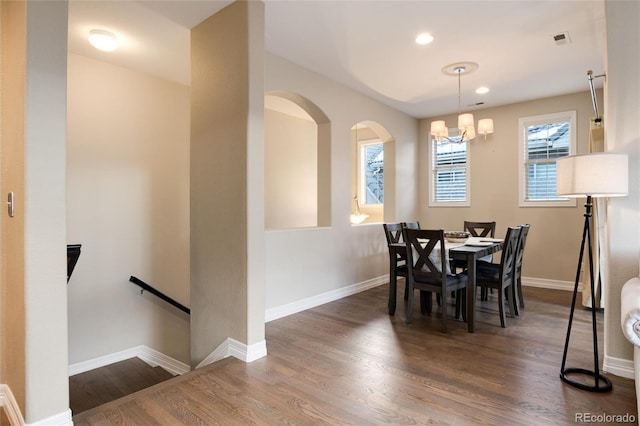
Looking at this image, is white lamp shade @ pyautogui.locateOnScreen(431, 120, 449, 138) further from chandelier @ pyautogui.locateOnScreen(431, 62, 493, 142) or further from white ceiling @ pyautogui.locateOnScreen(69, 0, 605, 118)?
white ceiling @ pyautogui.locateOnScreen(69, 0, 605, 118)

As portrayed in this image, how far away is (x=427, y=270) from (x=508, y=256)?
0.80 meters

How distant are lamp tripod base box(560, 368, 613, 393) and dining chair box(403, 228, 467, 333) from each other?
3.31ft

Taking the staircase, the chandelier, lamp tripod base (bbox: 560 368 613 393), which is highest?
the chandelier

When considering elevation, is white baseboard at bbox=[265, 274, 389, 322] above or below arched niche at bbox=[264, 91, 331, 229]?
below

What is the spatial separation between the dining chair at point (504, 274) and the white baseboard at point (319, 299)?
65.9 inches

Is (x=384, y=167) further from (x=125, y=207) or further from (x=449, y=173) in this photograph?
(x=125, y=207)

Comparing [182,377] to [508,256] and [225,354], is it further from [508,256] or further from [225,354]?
[508,256]

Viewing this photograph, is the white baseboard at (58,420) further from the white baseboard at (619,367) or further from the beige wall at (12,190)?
the white baseboard at (619,367)

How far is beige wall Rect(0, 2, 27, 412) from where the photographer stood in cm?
182

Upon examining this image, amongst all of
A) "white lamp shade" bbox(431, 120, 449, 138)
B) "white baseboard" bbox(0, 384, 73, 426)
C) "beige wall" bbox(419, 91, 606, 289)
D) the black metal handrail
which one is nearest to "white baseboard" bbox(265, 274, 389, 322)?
the black metal handrail

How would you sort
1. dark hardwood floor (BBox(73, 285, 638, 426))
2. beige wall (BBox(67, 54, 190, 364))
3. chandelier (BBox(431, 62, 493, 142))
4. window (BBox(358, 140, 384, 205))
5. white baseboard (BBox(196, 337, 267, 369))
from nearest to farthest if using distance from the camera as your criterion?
dark hardwood floor (BBox(73, 285, 638, 426)), white baseboard (BBox(196, 337, 267, 369)), beige wall (BBox(67, 54, 190, 364)), chandelier (BBox(431, 62, 493, 142)), window (BBox(358, 140, 384, 205))

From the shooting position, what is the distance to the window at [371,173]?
7074 millimetres

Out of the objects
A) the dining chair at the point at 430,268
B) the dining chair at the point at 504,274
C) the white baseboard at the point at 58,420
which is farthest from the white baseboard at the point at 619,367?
the white baseboard at the point at 58,420

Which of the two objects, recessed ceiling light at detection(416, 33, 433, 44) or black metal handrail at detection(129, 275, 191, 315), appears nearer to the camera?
recessed ceiling light at detection(416, 33, 433, 44)
